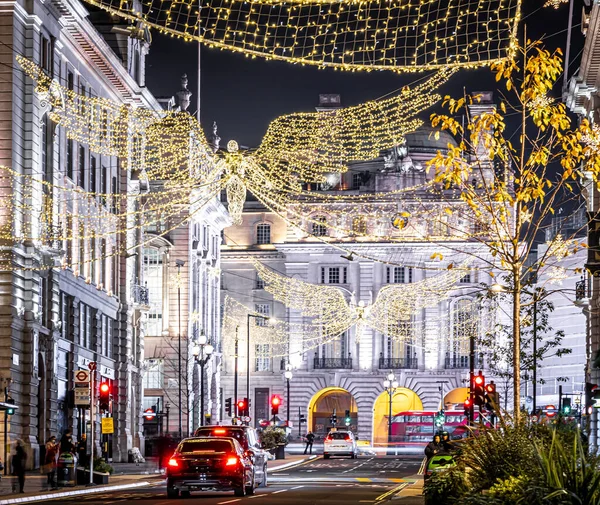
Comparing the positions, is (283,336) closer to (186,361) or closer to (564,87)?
(186,361)

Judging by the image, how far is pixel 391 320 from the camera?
405ft

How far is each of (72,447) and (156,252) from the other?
53.5m

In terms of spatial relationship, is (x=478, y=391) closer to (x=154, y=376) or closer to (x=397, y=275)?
(x=154, y=376)

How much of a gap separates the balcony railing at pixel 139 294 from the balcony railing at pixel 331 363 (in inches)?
1937

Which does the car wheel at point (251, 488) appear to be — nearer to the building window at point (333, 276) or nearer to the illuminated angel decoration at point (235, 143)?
the illuminated angel decoration at point (235, 143)

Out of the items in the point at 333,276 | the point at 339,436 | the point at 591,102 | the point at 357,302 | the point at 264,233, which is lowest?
the point at 339,436

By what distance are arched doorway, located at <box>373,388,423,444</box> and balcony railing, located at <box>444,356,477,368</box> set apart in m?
4.70

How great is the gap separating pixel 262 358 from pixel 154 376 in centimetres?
3150

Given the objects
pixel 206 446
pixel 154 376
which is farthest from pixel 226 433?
pixel 154 376

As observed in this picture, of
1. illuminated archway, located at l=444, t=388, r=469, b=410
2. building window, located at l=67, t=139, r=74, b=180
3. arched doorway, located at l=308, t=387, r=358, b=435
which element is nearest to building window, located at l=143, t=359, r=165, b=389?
arched doorway, located at l=308, t=387, r=358, b=435

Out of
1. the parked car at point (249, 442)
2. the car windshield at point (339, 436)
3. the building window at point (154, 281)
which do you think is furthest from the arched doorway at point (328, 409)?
the parked car at point (249, 442)

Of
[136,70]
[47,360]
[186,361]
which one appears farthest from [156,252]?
[47,360]

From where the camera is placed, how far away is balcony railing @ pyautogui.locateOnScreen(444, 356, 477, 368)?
12550cm

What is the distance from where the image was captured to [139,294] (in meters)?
78.2
